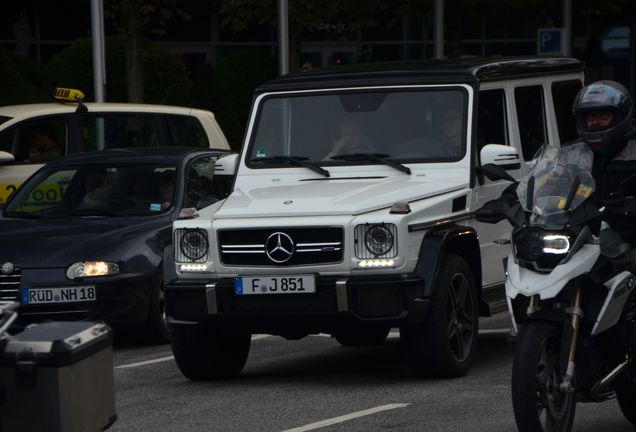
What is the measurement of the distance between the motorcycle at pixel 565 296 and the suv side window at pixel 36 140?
8.57 metres

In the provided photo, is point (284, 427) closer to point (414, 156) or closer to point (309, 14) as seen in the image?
point (414, 156)

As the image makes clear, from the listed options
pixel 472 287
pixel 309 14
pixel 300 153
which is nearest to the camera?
pixel 472 287

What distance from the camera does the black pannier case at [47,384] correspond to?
18.1ft

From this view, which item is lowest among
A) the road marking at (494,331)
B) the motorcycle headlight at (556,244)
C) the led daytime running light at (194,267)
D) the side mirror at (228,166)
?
the road marking at (494,331)

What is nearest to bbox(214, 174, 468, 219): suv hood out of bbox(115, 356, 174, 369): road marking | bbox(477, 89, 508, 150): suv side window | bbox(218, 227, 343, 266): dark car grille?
bbox(218, 227, 343, 266): dark car grille

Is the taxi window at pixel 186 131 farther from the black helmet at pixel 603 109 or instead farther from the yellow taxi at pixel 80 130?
the black helmet at pixel 603 109

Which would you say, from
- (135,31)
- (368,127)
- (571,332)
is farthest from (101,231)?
(135,31)

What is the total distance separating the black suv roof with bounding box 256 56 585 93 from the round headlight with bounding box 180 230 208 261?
1.76 m

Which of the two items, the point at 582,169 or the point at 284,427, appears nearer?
the point at 582,169

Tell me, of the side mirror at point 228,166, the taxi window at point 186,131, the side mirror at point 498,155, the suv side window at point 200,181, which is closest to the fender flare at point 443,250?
the side mirror at point 498,155

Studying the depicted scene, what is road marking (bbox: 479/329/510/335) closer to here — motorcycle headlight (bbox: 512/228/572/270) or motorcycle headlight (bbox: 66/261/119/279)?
motorcycle headlight (bbox: 66/261/119/279)

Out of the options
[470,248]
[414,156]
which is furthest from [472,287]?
[414,156]

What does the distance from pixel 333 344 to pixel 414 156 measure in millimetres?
1998

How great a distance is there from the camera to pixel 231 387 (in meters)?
9.73
